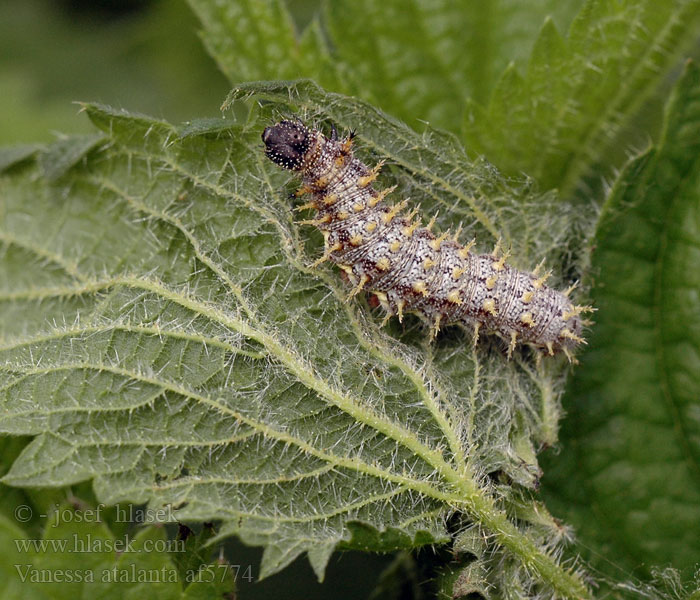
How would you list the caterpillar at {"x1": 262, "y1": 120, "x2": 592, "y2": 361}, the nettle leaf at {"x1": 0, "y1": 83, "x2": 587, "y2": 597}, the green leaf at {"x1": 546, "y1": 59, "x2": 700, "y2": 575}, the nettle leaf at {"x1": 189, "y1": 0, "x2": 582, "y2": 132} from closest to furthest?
the nettle leaf at {"x1": 0, "y1": 83, "x2": 587, "y2": 597} < the caterpillar at {"x1": 262, "y1": 120, "x2": 592, "y2": 361} < the green leaf at {"x1": 546, "y1": 59, "x2": 700, "y2": 575} < the nettle leaf at {"x1": 189, "y1": 0, "x2": 582, "y2": 132}

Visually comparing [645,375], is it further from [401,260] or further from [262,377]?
[262,377]

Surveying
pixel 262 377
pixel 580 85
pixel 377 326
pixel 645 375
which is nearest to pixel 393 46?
pixel 580 85

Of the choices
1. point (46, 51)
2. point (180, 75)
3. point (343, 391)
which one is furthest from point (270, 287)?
point (46, 51)

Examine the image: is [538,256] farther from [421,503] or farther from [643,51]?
[421,503]

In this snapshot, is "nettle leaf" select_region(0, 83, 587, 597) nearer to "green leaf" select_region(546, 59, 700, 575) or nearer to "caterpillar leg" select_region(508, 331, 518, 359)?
"caterpillar leg" select_region(508, 331, 518, 359)

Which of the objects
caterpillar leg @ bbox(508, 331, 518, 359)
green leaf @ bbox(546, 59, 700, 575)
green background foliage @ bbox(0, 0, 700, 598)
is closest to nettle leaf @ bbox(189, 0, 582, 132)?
green background foliage @ bbox(0, 0, 700, 598)
